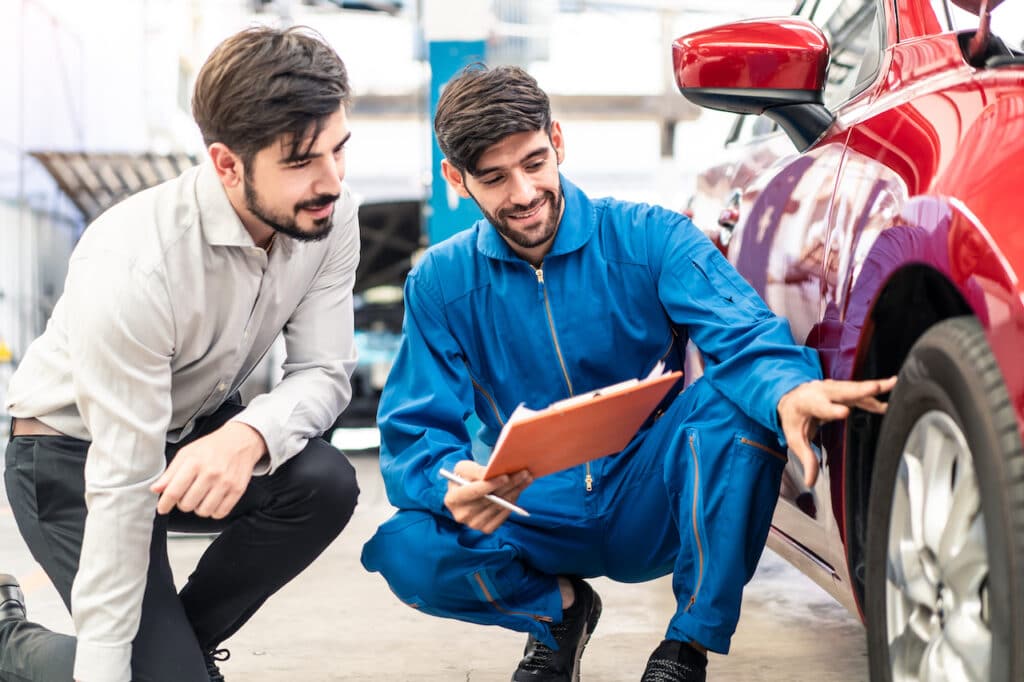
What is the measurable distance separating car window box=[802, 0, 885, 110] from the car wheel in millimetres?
731

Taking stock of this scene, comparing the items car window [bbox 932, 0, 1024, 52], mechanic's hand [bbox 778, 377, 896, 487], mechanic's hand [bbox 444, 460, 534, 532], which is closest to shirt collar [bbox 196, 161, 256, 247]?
mechanic's hand [bbox 444, 460, 534, 532]

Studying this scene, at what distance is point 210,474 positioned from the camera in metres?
1.74

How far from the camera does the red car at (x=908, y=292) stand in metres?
1.12

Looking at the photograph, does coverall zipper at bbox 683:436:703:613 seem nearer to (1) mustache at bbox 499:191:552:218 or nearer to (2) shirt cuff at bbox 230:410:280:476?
(1) mustache at bbox 499:191:552:218

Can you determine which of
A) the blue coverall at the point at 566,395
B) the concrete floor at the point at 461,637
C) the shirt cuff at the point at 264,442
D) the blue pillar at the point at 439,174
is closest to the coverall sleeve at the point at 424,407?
the blue coverall at the point at 566,395

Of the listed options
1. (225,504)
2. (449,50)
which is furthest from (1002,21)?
(449,50)

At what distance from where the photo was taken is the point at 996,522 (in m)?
1.10

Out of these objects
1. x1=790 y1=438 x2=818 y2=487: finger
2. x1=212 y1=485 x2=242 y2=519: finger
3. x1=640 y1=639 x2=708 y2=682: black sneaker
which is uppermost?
x1=790 y1=438 x2=818 y2=487: finger

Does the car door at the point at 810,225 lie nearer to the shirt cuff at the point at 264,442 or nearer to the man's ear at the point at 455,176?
the man's ear at the point at 455,176

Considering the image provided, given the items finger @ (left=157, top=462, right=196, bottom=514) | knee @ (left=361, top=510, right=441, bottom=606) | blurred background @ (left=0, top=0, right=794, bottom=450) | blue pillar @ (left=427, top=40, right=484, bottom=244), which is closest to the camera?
finger @ (left=157, top=462, right=196, bottom=514)

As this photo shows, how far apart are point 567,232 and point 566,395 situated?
0.30 m

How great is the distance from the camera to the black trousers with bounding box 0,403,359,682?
188cm

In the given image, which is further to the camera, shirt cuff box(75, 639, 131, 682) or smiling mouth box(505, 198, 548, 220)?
smiling mouth box(505, 198, 548, 220)

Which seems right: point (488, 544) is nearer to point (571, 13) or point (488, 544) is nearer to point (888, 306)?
point (888, 306)
